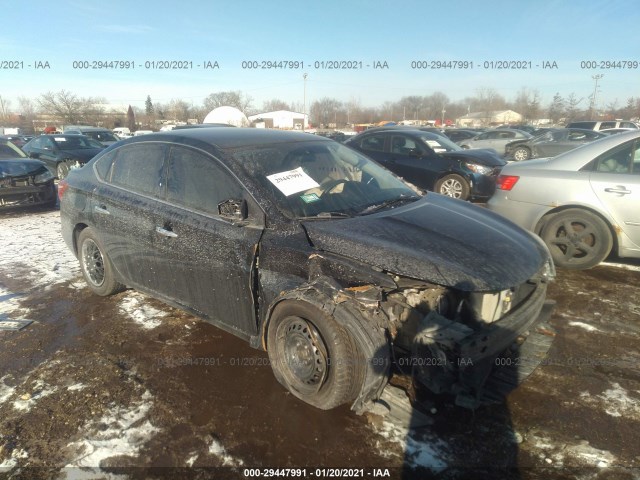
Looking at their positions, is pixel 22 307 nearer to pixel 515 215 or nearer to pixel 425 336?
pixel 425 336

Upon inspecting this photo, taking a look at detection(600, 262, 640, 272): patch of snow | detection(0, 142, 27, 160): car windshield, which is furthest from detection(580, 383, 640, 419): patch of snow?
detection(0, 142, 27, 160): car windshield

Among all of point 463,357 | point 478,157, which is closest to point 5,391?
point 463,357

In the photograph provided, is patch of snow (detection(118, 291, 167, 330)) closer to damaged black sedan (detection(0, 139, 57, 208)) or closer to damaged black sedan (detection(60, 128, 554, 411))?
damaged black sedan (detection(60, 128, 554, 411))

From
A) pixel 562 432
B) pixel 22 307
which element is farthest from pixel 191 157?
pixel 562 432

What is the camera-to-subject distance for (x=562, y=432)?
2.50m

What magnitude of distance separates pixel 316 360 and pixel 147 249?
1.80 metres

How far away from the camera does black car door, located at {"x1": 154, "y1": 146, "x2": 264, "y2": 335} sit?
2.91m

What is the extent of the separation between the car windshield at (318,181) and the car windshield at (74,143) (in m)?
12.1

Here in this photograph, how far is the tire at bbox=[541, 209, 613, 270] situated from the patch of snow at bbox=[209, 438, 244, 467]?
424 centimetres

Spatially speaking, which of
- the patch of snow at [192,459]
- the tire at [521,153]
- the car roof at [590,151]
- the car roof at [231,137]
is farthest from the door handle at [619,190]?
the tire at [521,153]

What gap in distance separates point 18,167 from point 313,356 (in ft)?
27.4

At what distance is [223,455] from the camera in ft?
7.72

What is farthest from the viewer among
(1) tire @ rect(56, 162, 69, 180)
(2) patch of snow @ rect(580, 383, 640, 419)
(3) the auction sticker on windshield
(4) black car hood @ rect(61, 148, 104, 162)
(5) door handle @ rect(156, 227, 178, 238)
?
(4) black car hood @ rect(61, 148, 104, 162)

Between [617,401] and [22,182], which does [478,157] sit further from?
[22,182]
